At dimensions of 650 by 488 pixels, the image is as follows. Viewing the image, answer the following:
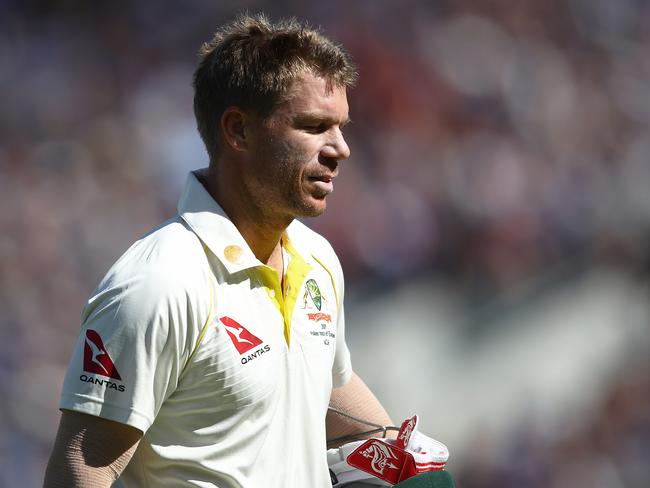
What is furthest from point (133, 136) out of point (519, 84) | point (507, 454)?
point (507, 454)

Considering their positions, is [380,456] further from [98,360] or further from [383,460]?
[98,360]

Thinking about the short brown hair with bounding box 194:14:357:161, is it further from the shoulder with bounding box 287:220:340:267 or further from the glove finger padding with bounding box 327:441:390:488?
the glove finger padding with bounding box 327:441:390:488

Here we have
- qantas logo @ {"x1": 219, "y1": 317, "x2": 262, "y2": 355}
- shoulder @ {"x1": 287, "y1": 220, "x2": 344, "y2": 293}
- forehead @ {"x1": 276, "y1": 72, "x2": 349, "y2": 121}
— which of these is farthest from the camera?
shoulder @ {"x1": 287, "y1": 220, "x2": 344, "y2": 293}

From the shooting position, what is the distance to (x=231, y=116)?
207 centimetres

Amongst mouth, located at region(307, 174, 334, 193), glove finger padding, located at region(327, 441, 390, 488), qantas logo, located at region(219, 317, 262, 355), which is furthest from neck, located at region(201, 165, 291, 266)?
glove finger padding, located at region(327, 441, 390, 488)

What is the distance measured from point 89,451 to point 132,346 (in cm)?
20

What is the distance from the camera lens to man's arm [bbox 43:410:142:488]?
1.75m

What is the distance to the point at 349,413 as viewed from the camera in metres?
2.46

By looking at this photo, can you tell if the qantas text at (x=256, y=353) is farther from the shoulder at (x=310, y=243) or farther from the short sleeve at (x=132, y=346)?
the shoulder at (x=310, y=243)

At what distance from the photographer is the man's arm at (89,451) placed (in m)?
1.75

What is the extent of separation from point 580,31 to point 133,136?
2481mm

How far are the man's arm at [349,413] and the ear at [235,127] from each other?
73 cm

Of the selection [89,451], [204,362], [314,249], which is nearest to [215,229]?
[204,362]

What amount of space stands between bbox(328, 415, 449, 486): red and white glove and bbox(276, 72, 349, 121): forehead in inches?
28.2
